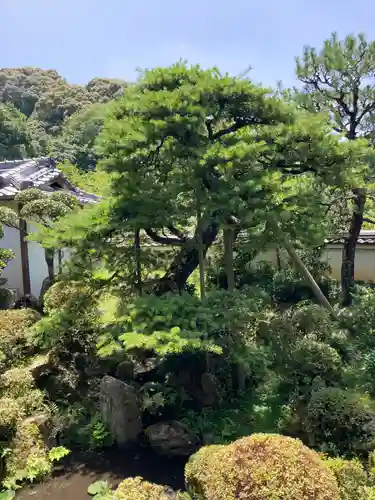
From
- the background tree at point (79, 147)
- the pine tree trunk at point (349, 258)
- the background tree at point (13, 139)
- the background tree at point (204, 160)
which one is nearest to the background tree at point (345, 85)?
the pine tree trunk at point (349, 258)

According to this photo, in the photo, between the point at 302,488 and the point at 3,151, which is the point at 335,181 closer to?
the point at 302,488

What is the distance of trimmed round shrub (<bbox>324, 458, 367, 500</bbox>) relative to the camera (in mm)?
5027

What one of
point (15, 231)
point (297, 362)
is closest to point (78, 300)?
point (297, 362)

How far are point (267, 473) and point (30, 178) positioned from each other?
12.6m

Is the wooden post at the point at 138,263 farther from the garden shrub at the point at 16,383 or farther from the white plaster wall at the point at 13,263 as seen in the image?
the white plaster wall at the point at 13,263

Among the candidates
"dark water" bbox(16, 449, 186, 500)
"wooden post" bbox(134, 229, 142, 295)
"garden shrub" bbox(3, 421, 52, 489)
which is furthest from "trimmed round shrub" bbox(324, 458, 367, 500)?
"wooden post" bbox(134, 229, 142, 295)

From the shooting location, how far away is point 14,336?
8.88m

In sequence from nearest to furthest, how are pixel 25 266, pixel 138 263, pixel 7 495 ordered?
pixel 7 495 → pixel 138 263 → pixel 25 266

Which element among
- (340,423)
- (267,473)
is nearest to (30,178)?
(340,423)

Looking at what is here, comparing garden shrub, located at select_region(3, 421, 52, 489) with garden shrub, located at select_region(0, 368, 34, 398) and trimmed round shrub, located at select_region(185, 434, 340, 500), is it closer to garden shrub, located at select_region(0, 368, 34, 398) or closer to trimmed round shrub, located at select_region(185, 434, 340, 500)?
garden shrub, located at select_region(0, 368, 34, 398)

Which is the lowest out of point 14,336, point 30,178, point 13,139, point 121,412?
point 121,412

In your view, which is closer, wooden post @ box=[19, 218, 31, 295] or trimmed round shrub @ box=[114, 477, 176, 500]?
trimmed round shrub @ box=[114, 477, 176, 500]

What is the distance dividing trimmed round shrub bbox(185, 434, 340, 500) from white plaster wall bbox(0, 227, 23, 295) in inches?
393

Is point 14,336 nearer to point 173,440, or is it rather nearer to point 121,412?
point 121,412
